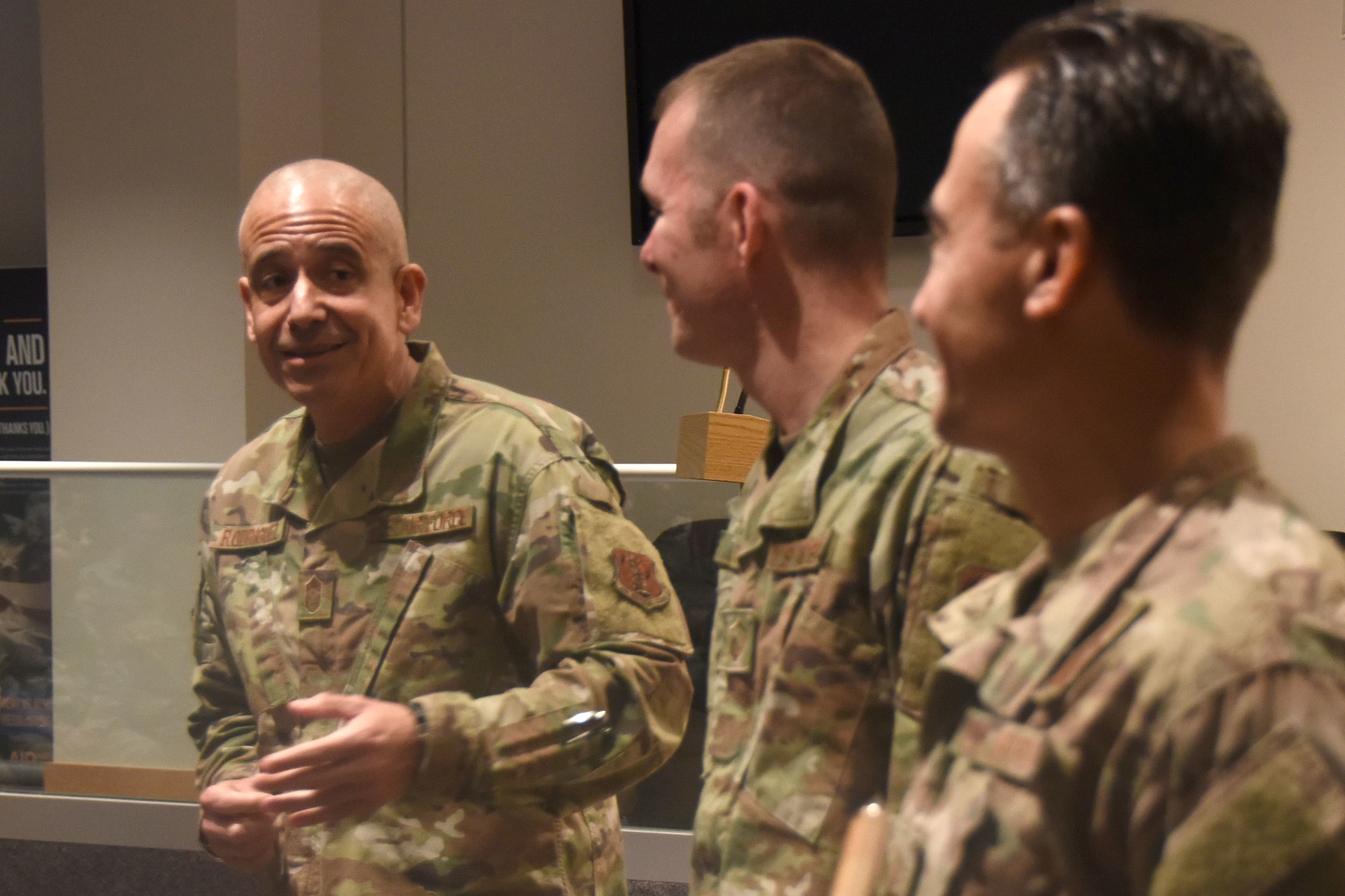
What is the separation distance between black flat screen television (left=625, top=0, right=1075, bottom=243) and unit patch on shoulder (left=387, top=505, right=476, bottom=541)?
2248 mm

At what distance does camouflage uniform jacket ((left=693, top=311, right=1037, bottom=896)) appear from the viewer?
36.5 inches

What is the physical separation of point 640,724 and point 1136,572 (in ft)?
2.76

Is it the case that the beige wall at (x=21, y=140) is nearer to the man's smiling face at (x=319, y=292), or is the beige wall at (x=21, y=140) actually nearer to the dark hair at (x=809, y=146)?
the man's smiling face at (x=319, y=292)

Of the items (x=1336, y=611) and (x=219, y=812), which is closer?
(x=1336, y=611)

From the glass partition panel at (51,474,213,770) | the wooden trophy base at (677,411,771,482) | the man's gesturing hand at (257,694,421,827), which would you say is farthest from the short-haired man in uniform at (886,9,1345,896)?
the glass partition panel at (51,474,213,770)

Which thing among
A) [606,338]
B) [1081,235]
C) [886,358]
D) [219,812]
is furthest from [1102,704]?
[606,338]

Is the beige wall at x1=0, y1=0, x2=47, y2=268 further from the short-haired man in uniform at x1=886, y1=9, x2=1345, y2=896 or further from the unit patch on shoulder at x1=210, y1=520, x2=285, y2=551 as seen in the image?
the short-haired man in uniform at x1=886, y1=9, x2=1345, y2=896

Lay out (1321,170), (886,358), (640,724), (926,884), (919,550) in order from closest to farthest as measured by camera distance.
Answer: (926,884), (919,550), (886,358), (640,724), (1321,170)

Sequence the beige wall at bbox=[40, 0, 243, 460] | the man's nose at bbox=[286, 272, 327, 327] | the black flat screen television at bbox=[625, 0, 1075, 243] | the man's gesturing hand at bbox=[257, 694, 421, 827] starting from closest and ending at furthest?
Answer: the man's gesturing hand at bbox=[257, 694, 421, 827], the man's nose at bbox=[286, 272, 327, 327], the black flat screen television at bbox=[625, 0, 1075, 243], the beige wall at bbox=[40, 0, 243, 460]

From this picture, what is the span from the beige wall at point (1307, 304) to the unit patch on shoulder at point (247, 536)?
2144 millimetres

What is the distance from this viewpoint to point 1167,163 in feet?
2.14

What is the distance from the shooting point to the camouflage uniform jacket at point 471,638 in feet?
4.60

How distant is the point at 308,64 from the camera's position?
4.01 metres

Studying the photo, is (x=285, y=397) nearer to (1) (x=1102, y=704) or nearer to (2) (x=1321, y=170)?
(2) (x=1321, y=170)
